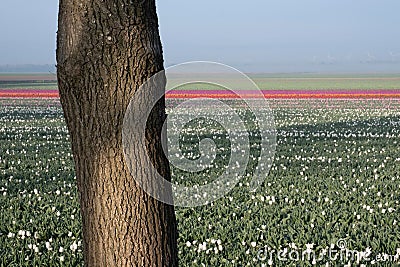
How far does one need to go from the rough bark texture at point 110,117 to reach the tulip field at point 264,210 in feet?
9.98

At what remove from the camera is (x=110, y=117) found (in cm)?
335

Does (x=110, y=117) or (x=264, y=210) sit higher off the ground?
(x=110, y=117)

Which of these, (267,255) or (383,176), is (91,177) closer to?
(267,255)

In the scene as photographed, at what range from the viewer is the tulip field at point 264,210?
670cm

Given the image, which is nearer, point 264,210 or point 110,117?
point 110,117

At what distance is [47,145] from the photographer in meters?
16.8

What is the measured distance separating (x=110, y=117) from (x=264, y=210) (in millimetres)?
5681

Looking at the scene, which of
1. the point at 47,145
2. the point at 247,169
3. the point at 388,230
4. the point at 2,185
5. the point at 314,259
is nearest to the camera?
the point at 314,259

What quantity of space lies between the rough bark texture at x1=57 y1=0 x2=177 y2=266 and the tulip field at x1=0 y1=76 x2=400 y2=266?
3.04 m

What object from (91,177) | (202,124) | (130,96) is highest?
(130,96)

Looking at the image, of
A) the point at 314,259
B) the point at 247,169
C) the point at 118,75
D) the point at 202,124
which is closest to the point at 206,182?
the point at 247,169

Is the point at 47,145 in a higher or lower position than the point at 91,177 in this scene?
lower

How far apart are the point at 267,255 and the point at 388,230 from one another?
68.3 inches

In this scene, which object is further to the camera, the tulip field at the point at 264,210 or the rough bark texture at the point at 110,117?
the tulip field at the point at 264,210
